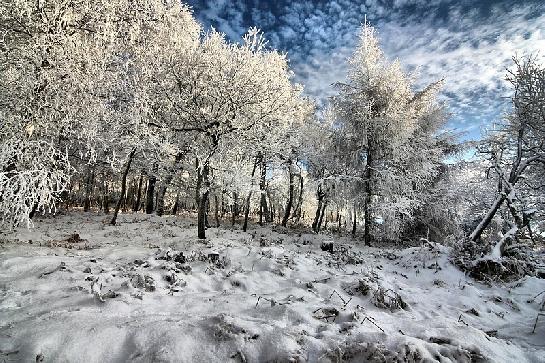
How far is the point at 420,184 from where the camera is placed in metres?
18.0

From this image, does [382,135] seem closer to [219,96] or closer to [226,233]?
[219,96]

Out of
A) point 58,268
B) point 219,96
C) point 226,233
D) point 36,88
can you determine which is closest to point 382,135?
point 219,96

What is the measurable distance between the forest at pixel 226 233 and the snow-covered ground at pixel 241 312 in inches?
1.2

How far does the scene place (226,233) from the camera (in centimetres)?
1806

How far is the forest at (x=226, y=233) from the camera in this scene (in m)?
3.99

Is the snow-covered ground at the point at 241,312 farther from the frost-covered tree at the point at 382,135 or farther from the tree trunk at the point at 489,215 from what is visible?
the frost-covered tree at the point at 382,135

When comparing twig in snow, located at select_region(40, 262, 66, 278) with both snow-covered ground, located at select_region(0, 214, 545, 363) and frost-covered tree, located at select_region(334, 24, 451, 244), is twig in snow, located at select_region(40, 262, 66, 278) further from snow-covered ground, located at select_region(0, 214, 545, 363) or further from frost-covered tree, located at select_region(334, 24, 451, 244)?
frost-covered tree, located at select_region(334, 24, 451, 244)

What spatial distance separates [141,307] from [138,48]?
649cm

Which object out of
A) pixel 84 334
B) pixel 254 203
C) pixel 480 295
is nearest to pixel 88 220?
pixel 254 203

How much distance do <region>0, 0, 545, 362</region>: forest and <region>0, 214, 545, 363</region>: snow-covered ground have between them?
3 cm

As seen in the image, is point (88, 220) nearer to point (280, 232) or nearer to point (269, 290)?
point (280, 232)

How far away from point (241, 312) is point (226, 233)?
518 inches

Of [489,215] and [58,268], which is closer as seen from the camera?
[58,268]

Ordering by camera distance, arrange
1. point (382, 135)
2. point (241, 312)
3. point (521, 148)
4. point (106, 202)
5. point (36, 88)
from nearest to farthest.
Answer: point (241, 312), point (36, 88), point (521, 148), point (382, 135), point (106, 202)
